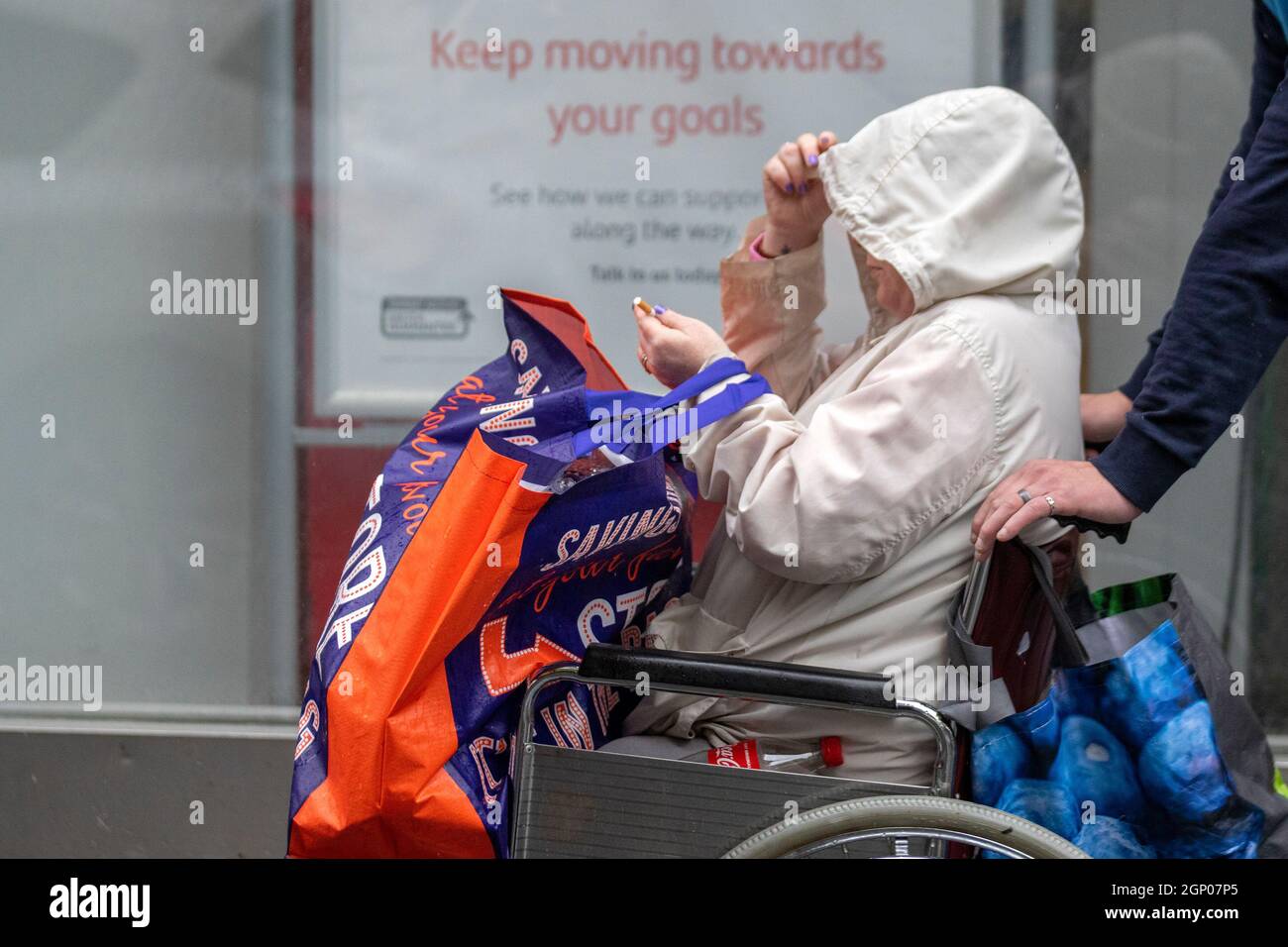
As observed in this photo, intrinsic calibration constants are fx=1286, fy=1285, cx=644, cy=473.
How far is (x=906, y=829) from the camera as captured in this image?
4.93 ft

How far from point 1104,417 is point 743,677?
0.88 m

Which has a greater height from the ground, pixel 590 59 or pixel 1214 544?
pixel 590 59

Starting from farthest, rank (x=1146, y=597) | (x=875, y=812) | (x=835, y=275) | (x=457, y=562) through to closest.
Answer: (x=835, y=275), (x=1146, y=597), (x=457, y=562), (x=875, y=812)

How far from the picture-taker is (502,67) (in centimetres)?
298

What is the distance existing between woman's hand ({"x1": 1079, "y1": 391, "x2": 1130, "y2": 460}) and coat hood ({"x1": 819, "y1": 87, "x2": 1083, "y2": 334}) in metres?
0.36

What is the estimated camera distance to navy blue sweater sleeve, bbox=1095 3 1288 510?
5.62 ft

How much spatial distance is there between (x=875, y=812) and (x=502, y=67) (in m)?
2.08

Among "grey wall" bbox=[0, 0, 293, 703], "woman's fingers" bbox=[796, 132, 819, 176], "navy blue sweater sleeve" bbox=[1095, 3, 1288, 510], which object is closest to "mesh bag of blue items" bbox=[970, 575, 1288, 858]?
"navy blue sweater sleeve" bbox=[1095, 3, 1288, 510]

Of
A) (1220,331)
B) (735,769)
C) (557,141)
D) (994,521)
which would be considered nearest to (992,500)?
(994,521)

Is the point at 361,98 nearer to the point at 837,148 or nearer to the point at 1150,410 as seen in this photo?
the point at 837,148

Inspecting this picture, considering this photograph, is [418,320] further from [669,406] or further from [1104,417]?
[1104,417]

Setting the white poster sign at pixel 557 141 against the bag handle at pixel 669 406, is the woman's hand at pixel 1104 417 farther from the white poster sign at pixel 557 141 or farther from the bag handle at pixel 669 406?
the white poster sign at pixel 557 141

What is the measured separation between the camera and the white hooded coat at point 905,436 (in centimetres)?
175
